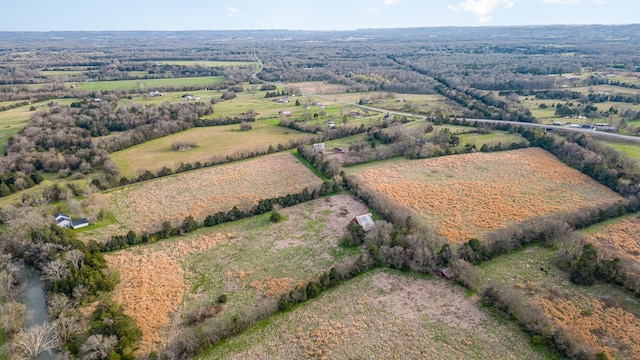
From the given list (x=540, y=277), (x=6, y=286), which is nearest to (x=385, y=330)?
(x=540, y=277)

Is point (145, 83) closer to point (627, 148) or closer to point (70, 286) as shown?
point (70, 286)

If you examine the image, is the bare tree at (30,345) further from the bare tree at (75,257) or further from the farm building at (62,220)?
the farm building at (62,220)

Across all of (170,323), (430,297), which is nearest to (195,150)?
(170,323)

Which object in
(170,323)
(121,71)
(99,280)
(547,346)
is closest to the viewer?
(547,346)

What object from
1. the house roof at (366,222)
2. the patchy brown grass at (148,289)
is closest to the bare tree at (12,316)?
the patchy brown grass at (148,289)

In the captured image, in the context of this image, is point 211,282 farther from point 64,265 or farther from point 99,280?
point 64,265

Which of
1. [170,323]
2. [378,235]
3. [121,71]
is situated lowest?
[170,323]

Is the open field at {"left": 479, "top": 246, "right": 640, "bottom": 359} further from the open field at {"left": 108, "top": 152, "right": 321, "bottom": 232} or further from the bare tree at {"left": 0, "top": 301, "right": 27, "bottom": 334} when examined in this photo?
the bare tree at {"left": 0, "top": 301, "right": 27, "bottom": 334}

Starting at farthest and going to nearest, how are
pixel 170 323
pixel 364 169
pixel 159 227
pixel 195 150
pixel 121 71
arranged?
1. pixel 121 71
2. pixel 195 150
3. pixel 364 169
4. pixel 159 227
5. pixel 170 323
